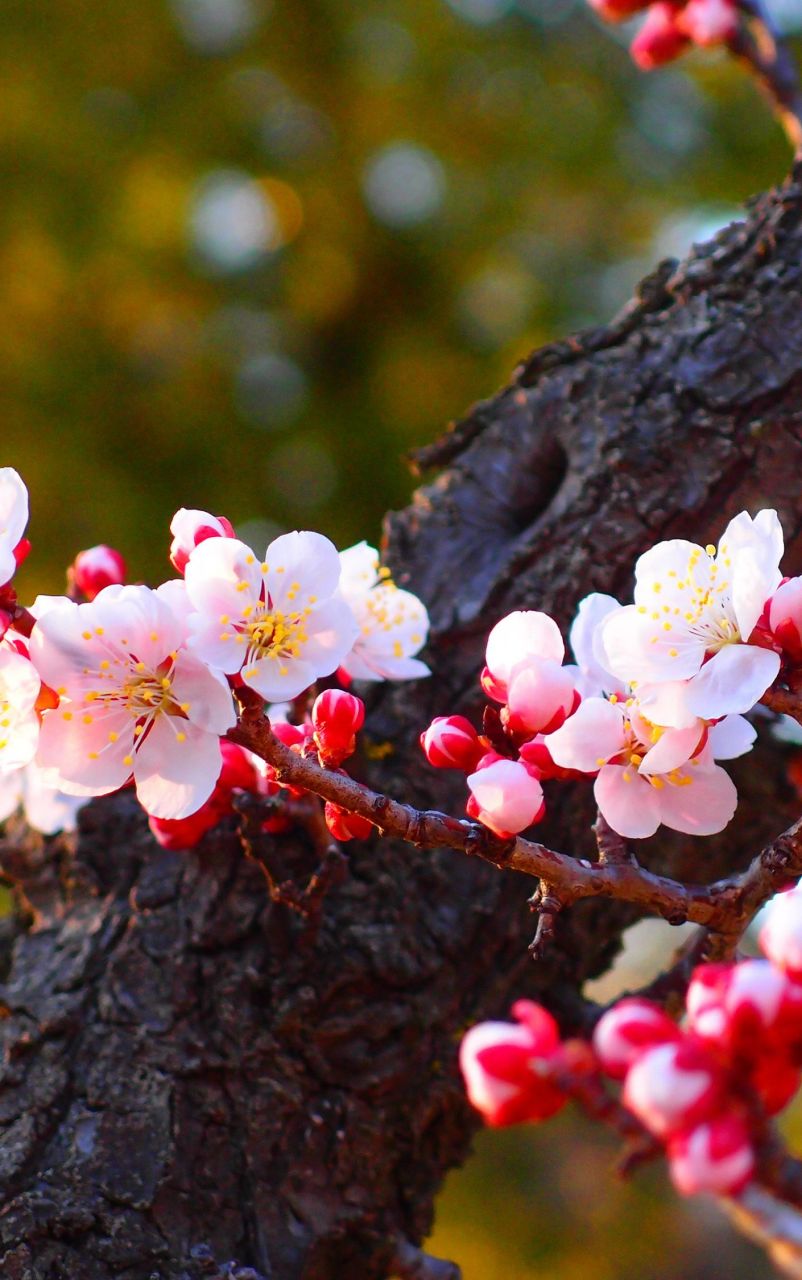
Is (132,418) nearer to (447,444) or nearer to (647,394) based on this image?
(447,444)

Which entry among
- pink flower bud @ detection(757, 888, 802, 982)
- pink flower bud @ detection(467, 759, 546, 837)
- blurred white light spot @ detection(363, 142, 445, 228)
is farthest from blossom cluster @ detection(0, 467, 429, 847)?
blurred white light spot @ detection(363, 142, 445, 228)

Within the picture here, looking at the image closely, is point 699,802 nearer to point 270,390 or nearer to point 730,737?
point 730,737

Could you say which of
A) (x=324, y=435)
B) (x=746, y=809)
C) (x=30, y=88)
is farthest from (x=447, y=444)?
(x=30, y=88)

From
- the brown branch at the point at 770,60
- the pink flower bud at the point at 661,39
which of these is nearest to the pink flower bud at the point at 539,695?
the brown branch at the point at 770,60

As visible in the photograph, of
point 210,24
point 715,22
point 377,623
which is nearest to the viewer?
point 377,623

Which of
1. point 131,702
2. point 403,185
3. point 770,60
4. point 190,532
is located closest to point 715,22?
point 770,60

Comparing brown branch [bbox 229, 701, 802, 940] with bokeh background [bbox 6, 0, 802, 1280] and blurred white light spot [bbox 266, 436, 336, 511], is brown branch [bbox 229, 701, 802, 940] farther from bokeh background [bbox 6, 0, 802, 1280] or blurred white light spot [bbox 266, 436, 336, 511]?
blurred white light spot [bbox 266, 436, 336, 511]

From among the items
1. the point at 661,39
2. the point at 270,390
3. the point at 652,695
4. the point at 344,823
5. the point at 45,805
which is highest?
the point at 661,39
